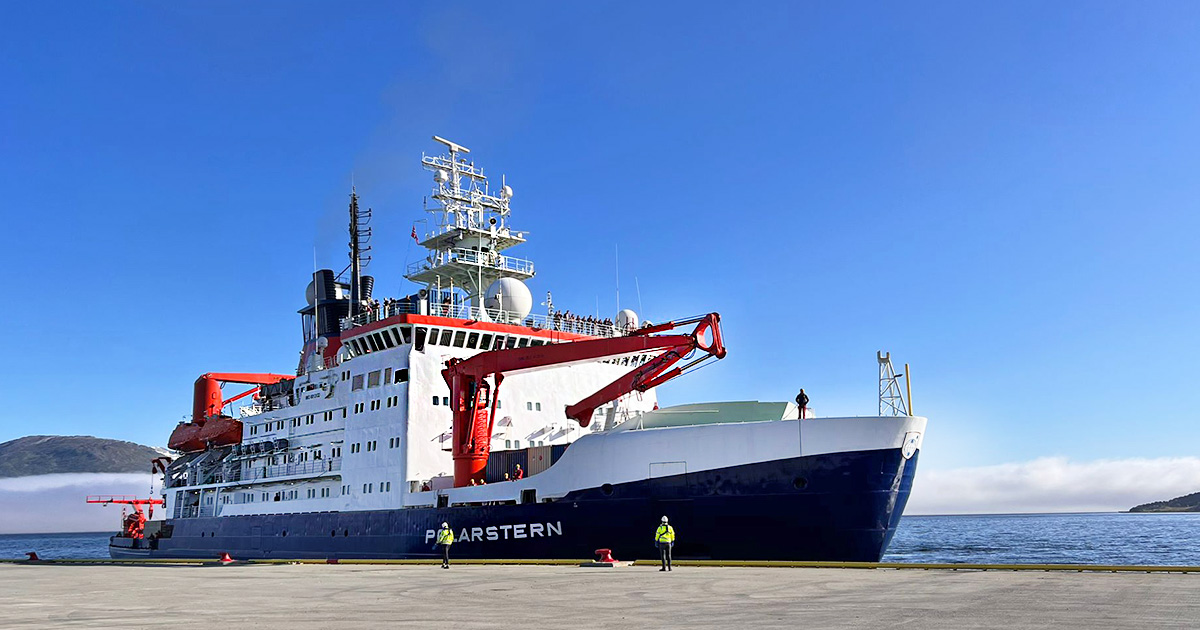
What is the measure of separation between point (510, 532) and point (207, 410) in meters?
25.4

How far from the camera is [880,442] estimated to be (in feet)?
68.0

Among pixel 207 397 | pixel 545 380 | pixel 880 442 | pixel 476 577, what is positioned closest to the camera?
pixel 476 577

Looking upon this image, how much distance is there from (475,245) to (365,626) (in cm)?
2531

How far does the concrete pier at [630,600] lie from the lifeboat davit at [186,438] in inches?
875

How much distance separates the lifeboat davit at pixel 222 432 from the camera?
38.3 metres

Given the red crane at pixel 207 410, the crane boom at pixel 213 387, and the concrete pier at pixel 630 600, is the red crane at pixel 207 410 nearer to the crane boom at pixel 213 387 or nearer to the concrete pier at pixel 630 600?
the crane boom at pixel 213 387

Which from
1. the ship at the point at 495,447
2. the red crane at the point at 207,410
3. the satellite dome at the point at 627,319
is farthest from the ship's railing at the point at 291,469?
the satellite dome at the point at 627,319

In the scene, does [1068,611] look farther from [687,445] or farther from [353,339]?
[353,339]

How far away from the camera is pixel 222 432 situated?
3853cm

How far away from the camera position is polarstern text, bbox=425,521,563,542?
76.6 ft

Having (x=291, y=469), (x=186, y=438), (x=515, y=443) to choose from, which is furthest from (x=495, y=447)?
(x=186, y=438)

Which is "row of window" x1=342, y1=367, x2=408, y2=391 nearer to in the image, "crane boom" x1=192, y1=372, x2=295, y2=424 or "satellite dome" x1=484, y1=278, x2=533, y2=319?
"satellite dome" x1=484, y1=278, x2=533, y2=319

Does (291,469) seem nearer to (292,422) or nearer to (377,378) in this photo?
(292,422)

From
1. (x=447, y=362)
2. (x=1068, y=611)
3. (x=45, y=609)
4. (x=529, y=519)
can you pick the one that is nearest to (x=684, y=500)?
(x=529, y=519)
